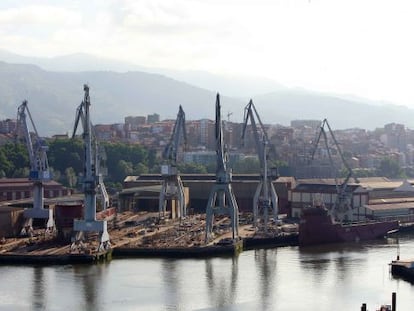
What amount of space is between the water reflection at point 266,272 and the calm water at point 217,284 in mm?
22

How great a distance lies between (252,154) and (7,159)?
79.5ft

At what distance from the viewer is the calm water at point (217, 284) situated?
67.7 ft

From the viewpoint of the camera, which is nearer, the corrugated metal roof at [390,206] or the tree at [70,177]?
the corrugated metal roof at [390,206]

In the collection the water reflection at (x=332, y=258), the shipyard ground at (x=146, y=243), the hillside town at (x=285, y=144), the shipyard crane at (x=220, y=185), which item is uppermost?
the hillside town at (x=285, y=144)

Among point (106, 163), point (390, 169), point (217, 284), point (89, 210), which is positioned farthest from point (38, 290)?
point (390, 169)

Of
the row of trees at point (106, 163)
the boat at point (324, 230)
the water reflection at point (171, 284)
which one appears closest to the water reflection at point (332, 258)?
the boat at point (324, 230)

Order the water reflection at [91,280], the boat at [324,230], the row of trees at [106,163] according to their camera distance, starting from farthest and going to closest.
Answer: the row of trees at [106,163] < the boat at [324,230] < the water reflection at [91,280]

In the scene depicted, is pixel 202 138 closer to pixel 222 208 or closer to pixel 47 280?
pixel 222 208

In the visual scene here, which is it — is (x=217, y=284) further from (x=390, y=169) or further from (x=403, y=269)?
(x=390, y=169)

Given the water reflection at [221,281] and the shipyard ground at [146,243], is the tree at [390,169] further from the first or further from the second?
the water reflection at [221,281]

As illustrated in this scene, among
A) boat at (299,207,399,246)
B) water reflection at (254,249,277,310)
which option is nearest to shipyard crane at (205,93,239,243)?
water reflection at (254,249,277,310)

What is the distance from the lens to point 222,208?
30656 mm

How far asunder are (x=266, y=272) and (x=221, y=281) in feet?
6.72

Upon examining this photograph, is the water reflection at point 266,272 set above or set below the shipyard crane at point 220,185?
below
